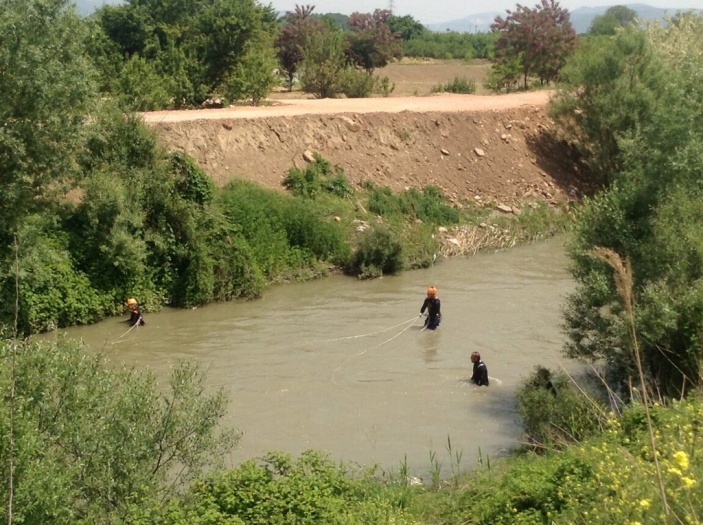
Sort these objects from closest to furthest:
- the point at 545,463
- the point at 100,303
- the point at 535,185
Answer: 1. the point at 545,463
2. the point at 100,303
3. the point at 535,185

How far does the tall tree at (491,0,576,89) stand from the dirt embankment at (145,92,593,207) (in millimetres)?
11616

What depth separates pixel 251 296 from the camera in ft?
83.8

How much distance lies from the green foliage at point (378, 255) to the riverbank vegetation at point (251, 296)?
0.26 ft

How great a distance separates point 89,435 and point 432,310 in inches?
514

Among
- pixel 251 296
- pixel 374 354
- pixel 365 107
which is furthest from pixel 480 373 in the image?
pixel 365 107

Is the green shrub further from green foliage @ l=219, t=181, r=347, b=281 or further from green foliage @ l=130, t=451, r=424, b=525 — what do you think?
Result: green foliage @ l=130, t=451, r=424, b=525

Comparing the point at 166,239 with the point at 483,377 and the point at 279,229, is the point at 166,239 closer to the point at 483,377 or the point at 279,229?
the point at 279,229

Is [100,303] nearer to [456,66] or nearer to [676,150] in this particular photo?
[676,150]

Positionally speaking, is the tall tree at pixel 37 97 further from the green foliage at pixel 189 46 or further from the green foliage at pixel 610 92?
the green foliage at pixel 610 92

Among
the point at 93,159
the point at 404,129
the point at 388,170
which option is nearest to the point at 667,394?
the point at 93,159

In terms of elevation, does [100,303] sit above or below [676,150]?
below

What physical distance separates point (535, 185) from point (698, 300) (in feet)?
75.3

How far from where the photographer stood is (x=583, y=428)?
1380cm

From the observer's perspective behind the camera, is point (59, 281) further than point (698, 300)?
Yes
